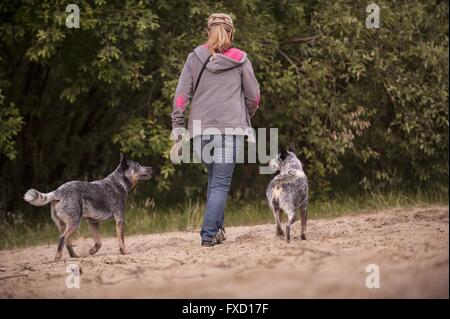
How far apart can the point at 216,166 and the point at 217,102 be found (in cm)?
63

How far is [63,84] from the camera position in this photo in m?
13.7

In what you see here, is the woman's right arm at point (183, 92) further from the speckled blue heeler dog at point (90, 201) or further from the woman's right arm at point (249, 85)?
the speckled blue heeler dog at point (90, 201)

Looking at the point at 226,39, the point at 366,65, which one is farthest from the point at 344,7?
the point at 226,39

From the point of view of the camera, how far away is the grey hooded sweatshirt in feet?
25.6

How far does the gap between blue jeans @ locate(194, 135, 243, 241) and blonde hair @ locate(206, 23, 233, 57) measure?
85cm

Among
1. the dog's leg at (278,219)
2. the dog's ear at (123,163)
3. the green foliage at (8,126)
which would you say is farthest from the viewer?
the green foliage at (8,126)

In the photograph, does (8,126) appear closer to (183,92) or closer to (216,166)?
(183,92)

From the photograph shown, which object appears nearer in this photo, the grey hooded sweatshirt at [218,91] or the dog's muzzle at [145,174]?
the grey hooded sweatshirt at [218,91]

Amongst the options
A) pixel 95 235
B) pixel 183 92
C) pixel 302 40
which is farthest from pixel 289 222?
pixel 302 40

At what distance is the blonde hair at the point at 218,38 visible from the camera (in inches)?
308

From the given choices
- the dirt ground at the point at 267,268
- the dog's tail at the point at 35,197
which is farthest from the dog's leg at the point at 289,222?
the dog's tail at the point at 35,197

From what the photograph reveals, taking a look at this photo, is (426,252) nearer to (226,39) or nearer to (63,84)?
(226,39)

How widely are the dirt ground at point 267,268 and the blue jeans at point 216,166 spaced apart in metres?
0.29

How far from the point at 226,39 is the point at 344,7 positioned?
4.61 metres
